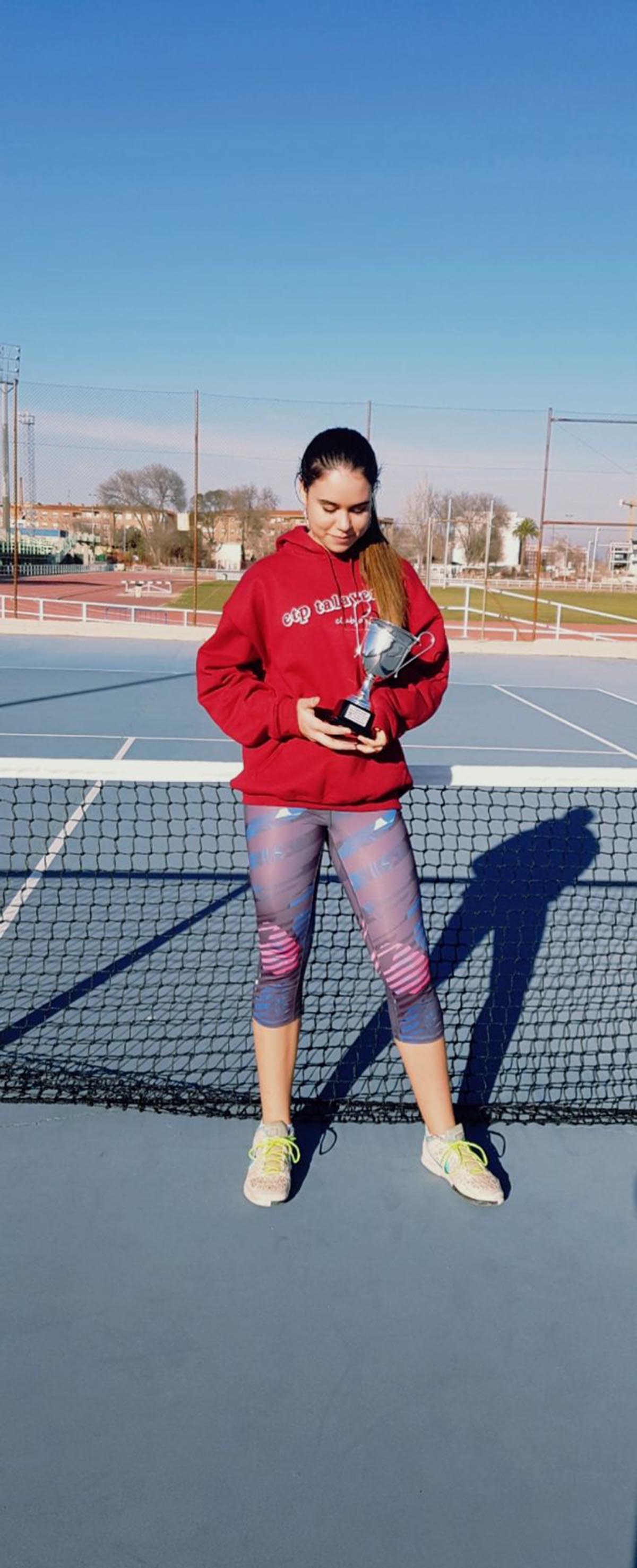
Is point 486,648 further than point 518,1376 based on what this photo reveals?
Yes

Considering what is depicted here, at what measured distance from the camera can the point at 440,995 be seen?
141 inches

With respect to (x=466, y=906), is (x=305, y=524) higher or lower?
higher

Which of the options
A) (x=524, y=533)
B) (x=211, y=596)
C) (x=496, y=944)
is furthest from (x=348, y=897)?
(x=524, y=533)

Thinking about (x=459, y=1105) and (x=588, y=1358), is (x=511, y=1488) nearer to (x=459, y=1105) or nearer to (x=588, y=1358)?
(x=588, y=1358)

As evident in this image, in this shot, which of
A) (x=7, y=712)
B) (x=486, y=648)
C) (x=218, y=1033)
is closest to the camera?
(x=218, y=1033)

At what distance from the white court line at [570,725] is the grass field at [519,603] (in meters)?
9.50

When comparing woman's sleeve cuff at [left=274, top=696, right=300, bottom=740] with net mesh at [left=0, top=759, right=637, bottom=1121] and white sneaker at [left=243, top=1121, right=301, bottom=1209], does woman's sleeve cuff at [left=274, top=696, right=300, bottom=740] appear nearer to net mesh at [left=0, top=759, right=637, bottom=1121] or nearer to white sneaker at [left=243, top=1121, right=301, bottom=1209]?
net mesh at [left=0, top=759, right=637, bottom=1121]

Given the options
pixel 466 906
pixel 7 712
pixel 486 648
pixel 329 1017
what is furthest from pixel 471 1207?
pixel 486 648

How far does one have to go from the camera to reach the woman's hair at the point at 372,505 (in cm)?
213

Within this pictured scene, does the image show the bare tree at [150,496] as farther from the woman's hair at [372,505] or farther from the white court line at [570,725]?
the woman's hair at [372,505]

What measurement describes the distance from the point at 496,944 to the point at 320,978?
0.81 metres

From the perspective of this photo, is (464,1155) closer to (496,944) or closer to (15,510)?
(496,944)

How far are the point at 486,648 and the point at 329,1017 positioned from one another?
15464mm

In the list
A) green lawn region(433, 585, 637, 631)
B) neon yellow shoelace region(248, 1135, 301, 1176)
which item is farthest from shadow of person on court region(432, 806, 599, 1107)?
green lawn region(433, 585, 637, 631)
